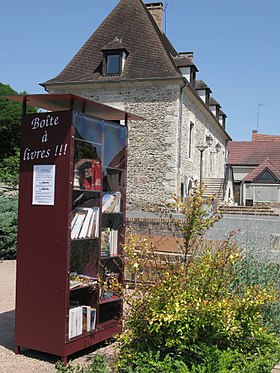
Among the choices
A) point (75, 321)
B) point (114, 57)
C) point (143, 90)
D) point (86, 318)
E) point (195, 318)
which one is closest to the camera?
point (195, 318)

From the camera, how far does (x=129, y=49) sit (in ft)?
73.9

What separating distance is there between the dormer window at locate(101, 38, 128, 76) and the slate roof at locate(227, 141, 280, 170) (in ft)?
63.7

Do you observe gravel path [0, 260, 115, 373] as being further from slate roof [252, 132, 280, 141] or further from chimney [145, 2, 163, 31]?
slate roof [252, 132, 280, 141]

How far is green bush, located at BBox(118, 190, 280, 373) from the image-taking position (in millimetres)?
3355

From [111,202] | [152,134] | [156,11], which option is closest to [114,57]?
[152,134]

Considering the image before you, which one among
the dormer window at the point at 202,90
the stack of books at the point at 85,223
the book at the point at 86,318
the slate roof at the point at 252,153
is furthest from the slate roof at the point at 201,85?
the book at the point at 86,318

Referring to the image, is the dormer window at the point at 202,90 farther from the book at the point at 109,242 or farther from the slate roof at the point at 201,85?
the book at the point at 109,242

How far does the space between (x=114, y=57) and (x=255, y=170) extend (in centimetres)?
1592

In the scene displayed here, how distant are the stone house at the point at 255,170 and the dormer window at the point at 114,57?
11586mm

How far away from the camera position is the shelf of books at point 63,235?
4.32m

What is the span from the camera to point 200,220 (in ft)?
12.1

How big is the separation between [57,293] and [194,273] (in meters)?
1.32

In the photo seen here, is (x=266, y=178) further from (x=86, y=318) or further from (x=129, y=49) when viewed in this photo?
(x=86, y=318)

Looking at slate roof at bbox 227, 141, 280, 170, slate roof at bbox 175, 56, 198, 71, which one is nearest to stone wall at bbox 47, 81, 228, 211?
slate roof at bbox 175, 56, 198, 71
